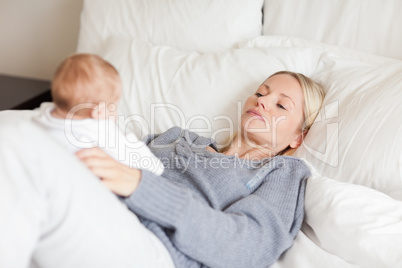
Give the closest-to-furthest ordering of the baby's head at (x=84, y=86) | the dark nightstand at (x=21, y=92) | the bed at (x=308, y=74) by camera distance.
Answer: the baby's head at (x=84, y=86) < the bed at (x=308, y=74) < the dark nightstand at (x=21, y=92)

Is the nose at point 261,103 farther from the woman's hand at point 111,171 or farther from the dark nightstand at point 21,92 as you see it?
the dark nightstand at point 21,92

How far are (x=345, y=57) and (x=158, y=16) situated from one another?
2.36ft

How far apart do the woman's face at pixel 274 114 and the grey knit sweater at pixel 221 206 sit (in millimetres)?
98

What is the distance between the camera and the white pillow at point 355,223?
90 cm

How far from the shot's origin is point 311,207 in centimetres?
106

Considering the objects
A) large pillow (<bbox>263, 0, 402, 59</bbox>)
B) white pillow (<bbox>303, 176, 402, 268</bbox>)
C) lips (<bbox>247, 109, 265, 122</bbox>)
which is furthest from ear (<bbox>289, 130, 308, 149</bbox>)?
large pillow (<bbox>263, 0, 402, 59</bbox>)

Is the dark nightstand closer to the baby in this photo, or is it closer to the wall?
the wall

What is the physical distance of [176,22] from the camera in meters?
1.67

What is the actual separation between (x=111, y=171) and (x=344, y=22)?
1055 millimetres

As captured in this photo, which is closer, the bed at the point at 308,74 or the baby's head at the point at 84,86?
the baby's head at the point at 84,86

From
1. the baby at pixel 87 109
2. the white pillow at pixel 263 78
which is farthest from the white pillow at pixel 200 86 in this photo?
the baby at pixel 87 109

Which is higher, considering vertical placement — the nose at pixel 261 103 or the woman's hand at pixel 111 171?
the nose at pixel 261 103

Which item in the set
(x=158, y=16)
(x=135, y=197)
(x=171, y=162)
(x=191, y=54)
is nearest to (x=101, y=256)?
(x=135, y=197)

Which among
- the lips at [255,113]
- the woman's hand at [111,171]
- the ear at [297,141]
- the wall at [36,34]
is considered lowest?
the wall at [36,34]
